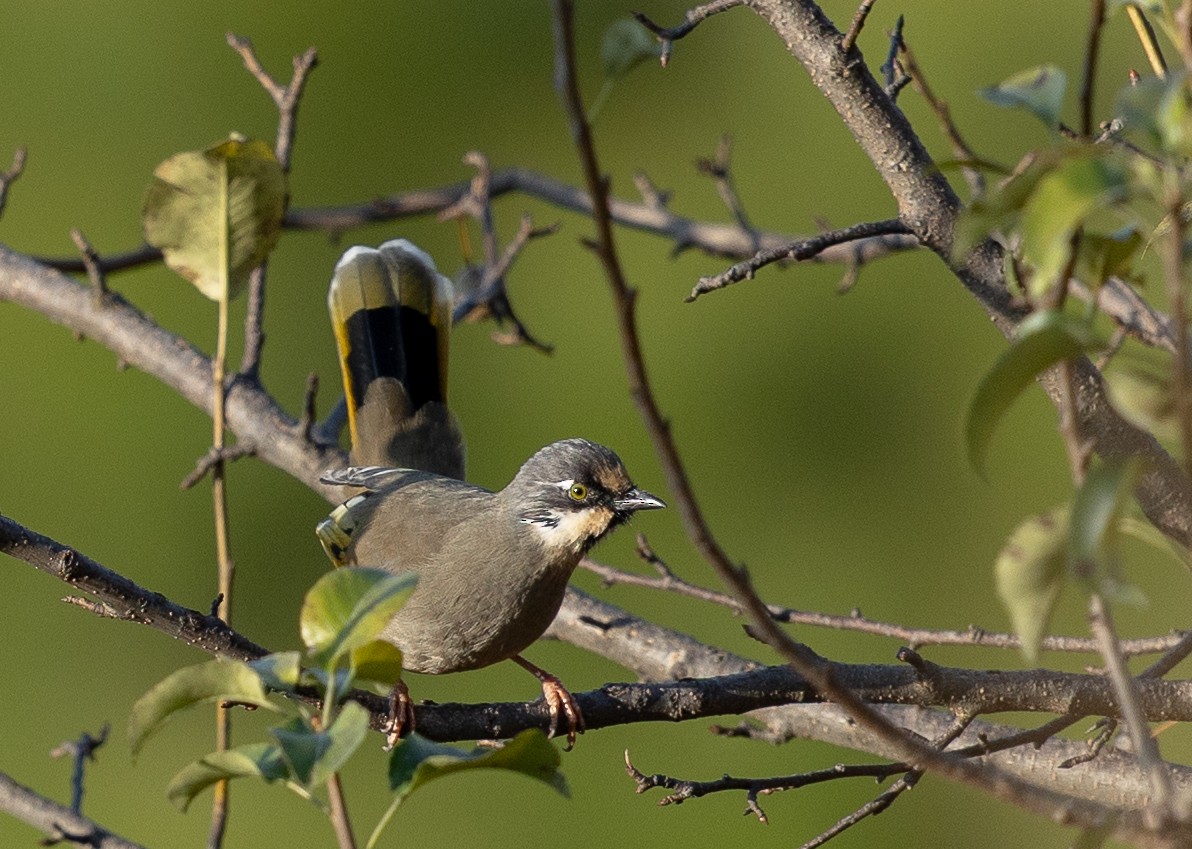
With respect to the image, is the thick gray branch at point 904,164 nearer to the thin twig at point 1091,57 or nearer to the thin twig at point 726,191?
the thin twig at point 1091,57

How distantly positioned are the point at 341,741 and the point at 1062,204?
0.82m

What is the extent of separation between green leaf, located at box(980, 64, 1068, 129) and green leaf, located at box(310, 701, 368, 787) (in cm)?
89

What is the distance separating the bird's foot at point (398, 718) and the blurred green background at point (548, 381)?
7.17 feet

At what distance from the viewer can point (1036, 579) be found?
1242 millimetres

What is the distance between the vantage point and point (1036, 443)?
16.5 ft

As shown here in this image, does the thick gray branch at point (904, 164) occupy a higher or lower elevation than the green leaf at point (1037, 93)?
higher

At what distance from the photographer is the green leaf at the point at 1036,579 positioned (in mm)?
1237

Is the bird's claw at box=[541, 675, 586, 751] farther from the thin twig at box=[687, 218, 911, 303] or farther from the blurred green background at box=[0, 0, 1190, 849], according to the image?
the blurred green background at box=[0, 0, 1190, 849]

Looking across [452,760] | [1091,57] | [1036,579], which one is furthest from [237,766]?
[1091,57]

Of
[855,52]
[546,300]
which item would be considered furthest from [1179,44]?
[546,300]

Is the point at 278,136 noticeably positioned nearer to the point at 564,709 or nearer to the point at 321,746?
the point at 564,709

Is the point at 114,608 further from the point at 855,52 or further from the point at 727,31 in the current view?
the point at 727,31

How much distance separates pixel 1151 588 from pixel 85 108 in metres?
4.55

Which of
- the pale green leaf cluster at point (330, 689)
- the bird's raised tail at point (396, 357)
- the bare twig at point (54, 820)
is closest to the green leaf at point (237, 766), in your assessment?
the pale green leaf cluster at point (330, 689)
